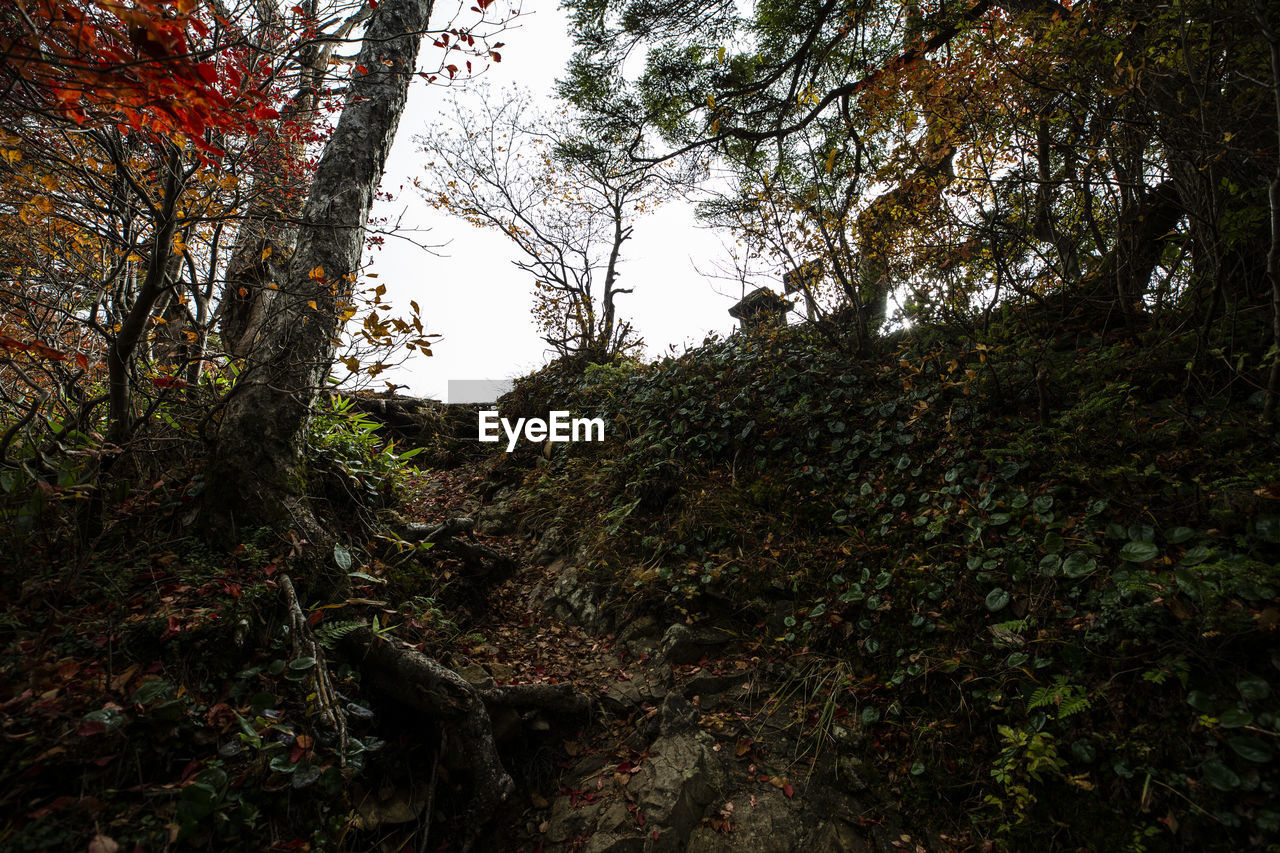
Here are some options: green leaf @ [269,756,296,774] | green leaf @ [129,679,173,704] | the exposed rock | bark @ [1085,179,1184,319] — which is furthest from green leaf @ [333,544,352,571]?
bark @ [1085,179,1184,319]

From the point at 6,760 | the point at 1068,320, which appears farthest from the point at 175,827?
the point at 1068,320

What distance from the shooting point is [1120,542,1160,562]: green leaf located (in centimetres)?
234

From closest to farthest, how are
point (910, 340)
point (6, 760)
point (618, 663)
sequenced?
point (6, 760) → point (618, 663) → point (910, 340)

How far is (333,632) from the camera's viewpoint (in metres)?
2.61

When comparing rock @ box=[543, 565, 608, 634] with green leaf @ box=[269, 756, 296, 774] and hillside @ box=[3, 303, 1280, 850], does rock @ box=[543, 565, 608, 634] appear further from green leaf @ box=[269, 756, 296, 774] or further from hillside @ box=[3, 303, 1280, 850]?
green leaf @ box=[269, 756, 296, 774]

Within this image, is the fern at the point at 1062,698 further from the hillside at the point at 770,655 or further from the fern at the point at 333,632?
the fern at the point at 333,632

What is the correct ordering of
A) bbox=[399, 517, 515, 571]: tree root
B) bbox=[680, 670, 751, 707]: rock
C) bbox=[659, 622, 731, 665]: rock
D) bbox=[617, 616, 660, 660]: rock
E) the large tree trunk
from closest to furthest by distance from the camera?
the large tree trunk → bbox=[680, 670, 751, 707]: rock → bbox=[659, 622, 731, 665]: rock → bbox=[617, 616, 660, 660]: rock → bbox=[399, 517, 515, 571]: tree root

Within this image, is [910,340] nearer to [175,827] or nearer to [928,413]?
[928,413]

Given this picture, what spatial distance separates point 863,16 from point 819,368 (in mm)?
3823

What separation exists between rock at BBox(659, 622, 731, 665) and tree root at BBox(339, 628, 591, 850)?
53.2 inches

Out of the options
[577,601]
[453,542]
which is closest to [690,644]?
[577,601]

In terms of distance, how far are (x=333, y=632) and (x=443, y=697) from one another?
→ 0.71 meters

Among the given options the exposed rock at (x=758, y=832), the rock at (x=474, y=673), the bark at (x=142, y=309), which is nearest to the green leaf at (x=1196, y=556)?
the exposed rock at (x=758, y=832)

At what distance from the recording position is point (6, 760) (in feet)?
5.01
